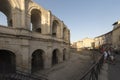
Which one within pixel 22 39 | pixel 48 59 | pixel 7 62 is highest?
pixel 22 39

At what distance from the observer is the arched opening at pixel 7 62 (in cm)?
1181

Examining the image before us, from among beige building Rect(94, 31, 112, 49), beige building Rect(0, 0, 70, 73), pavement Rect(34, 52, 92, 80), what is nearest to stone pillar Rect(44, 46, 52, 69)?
beige building Rect(0, 0, 70, 73)

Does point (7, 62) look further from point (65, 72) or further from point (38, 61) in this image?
point (65, 72)

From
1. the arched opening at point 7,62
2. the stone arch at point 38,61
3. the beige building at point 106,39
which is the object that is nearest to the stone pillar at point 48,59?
the stone arch at point 38,61

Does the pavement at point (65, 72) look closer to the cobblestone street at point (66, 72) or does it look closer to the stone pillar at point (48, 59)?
the cobblestone street at point (66, 72)

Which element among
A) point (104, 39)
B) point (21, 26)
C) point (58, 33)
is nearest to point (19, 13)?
point (21, 26)

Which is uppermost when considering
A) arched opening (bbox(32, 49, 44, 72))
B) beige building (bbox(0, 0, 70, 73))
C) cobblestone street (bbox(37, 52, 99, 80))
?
beige building (bbox(0, 0, 70, 73))

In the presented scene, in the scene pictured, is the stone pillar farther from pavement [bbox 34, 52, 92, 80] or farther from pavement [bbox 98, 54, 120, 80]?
pavement [bbox 98, 54, 120, 80]

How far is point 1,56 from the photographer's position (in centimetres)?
1300

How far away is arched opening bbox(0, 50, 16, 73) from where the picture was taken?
1181 cm

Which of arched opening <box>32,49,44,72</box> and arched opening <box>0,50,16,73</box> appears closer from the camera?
arched opening <box>0,50,16,73</box>

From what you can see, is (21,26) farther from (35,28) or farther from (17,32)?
(35,28)

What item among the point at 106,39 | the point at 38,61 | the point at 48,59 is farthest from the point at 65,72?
the point at 106,39

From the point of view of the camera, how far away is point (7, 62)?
42.4 ft
